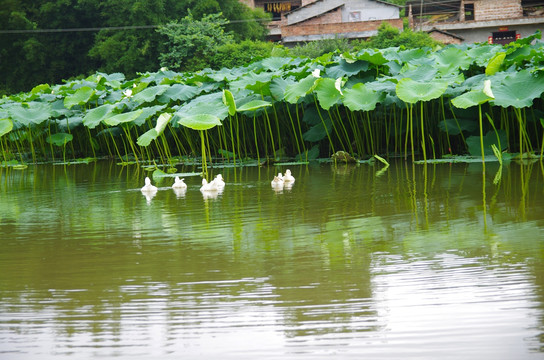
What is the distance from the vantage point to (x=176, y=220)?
389cm

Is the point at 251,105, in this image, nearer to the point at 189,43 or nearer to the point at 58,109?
the point at 58,109

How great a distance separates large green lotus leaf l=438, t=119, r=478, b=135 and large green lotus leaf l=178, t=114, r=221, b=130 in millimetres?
2407

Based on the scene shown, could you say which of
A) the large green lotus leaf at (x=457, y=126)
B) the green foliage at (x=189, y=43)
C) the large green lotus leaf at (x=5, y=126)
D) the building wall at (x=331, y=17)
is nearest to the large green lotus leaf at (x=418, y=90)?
the large green lotus leaf at (x=457, y=126)

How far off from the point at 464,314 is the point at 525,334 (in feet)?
0.67

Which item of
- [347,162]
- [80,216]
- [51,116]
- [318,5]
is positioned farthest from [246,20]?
[80,216]

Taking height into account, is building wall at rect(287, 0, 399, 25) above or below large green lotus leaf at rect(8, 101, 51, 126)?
above

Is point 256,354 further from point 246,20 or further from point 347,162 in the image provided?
point 246,20

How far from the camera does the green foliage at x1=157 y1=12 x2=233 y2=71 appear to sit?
88.5ft

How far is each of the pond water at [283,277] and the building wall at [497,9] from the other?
2793cm

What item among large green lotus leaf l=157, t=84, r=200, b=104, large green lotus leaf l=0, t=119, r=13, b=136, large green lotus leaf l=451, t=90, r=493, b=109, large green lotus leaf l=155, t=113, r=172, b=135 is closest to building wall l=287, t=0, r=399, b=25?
large green lotus leaf l=157, t=84, r=200, b=104

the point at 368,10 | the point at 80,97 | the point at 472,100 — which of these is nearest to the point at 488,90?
the point at 472,100

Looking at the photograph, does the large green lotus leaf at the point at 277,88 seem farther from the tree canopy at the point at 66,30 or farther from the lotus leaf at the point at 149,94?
the tree canopy at the point at 66,30

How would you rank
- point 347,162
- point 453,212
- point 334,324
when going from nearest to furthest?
1. point 334,324
2. point 453,212
3. point 347,162

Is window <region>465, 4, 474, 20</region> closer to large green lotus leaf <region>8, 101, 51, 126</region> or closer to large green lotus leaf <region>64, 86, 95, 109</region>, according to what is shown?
large green lotus leaf <region>64, 86, 95, 109</region>
